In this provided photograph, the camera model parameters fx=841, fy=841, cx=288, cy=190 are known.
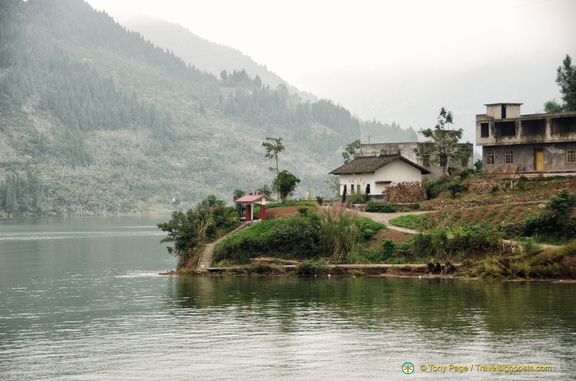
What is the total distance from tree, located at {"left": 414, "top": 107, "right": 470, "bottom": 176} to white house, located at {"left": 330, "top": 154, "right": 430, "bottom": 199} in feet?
15.0

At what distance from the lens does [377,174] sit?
78375 millimetres

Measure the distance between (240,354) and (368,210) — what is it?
136 feet

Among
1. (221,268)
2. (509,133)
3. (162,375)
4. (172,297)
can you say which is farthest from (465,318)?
(509,133)

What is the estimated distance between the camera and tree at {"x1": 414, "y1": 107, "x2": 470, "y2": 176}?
86125mm

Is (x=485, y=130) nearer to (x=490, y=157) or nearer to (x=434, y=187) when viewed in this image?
(x=490, y=157)

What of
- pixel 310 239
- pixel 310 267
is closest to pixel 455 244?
pixel 310 267

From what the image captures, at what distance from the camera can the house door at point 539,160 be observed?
8062 cm

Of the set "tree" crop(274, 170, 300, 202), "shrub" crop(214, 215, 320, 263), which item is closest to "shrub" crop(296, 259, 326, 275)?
"shrub" crop(214, 215, 320, 263)

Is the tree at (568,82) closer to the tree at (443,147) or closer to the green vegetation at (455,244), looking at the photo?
the tree at (443,147)

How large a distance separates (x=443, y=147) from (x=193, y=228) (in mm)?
33440

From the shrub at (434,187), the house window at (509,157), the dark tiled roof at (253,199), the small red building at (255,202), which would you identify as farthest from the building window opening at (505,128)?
the dark tiled roof at (253,199)

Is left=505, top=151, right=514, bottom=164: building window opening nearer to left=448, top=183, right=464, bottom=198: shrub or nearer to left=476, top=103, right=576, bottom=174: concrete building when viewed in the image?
left=476, top=103, right=576, bottom=174: concrete building

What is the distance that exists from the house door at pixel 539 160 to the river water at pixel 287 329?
35451mm

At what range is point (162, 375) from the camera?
26453 millimetres
